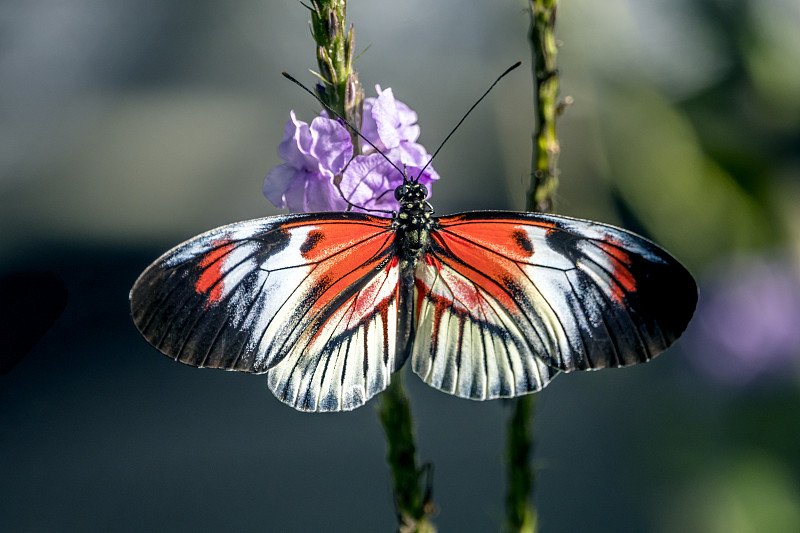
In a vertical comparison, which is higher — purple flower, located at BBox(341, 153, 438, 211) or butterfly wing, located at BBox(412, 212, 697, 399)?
purple flower, located at BBox(341, 153, 438, 211)

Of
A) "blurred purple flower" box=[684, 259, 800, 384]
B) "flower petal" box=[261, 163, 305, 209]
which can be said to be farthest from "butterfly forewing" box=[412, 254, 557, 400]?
"blurred purple flower" box=[684, 259, 800, 384]

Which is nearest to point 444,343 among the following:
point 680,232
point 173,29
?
point 680,232

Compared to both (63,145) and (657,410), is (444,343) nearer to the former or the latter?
(657,410)

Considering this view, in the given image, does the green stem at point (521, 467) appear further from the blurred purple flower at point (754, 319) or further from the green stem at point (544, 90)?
the blurred purple flower at point (754, 319)

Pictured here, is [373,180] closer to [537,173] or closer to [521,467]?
[537,173]

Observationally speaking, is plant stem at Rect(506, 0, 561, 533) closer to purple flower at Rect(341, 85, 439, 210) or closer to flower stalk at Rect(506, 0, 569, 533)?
flower stalk at Rect(506, 0, 569, 533)

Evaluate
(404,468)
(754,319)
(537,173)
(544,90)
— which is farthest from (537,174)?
(754,319)
